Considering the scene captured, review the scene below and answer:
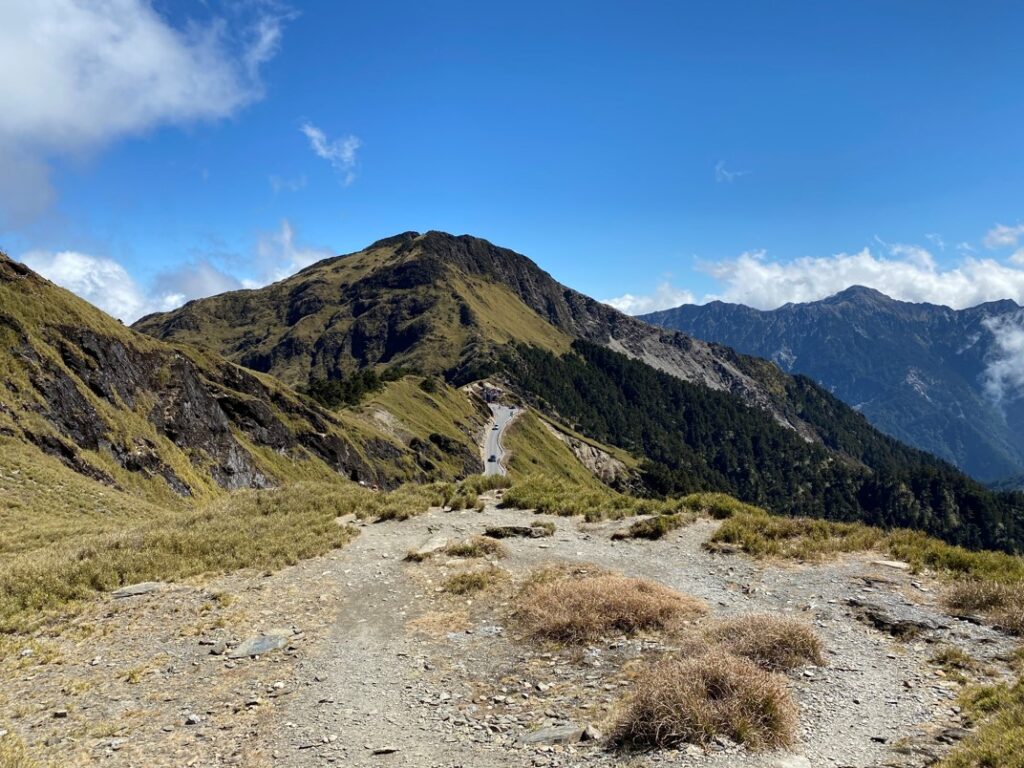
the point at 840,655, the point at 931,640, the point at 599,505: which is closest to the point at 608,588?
the point at 840,655

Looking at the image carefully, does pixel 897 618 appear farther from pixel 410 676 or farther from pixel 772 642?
pixel 410 676

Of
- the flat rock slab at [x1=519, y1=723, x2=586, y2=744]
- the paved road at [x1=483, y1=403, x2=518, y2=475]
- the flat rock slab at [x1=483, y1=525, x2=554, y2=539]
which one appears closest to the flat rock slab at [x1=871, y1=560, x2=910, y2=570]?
the flat rock slab at [x1=483, y1=525, x2=554, y2=539]

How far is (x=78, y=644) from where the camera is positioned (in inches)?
564

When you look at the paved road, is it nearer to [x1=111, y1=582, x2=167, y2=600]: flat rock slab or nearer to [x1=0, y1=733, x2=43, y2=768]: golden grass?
[x1=111, y1=582, x2=167, y2=600]: flat rock slab

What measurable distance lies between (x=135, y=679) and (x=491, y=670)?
7.48m

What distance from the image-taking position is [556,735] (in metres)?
10.3

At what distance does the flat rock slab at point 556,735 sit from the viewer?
10.1 metres

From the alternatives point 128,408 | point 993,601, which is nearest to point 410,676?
point 993,601

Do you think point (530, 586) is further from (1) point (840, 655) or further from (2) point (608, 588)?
(1) point (840, 655)

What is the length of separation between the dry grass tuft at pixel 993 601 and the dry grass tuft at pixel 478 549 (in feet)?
42.1

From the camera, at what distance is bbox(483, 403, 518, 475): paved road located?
128250 mm

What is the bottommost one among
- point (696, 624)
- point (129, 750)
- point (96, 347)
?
point (129, 750)

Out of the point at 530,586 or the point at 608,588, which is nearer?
the point at 608,588

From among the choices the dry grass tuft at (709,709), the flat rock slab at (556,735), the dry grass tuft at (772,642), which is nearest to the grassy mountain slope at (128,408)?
the flat rock slab at (556,735)
